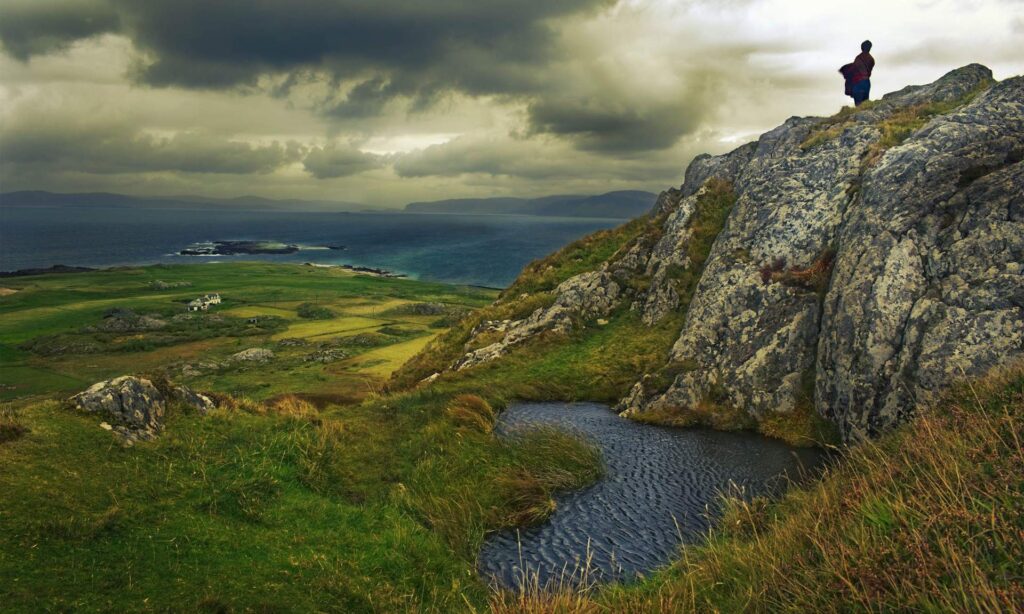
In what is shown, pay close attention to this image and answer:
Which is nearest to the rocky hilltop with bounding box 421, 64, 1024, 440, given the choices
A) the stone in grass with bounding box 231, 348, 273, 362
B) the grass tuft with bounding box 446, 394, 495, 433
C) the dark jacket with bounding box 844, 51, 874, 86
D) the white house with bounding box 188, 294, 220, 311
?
the dark jacket with bounding box 844, 51, 874, 86

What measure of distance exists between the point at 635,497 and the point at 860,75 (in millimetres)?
36026

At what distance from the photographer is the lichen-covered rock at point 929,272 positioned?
55.1ft

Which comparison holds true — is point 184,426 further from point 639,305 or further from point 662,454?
point 639,305

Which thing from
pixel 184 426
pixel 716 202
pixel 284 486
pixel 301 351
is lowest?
pixel 301 351

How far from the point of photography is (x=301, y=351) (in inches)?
3531

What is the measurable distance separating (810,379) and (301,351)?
83.8m

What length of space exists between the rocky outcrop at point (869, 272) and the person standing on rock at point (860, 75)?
4.76 meters

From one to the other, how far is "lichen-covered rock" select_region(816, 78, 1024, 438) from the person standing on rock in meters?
13.9

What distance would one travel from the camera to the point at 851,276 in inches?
834

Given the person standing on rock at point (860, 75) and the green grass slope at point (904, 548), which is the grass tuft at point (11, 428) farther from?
the person standing on rock at point (860, 75)

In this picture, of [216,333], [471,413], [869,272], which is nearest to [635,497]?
[471,413]

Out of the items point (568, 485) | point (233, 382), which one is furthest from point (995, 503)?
point (233, 382)

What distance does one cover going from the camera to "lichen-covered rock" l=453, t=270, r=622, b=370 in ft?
111

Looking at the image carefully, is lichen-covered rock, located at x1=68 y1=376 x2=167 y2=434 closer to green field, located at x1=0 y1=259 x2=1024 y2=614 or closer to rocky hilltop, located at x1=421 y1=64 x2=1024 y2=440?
green field, located at x1=0 y1=259 x2=1024 y2=614
